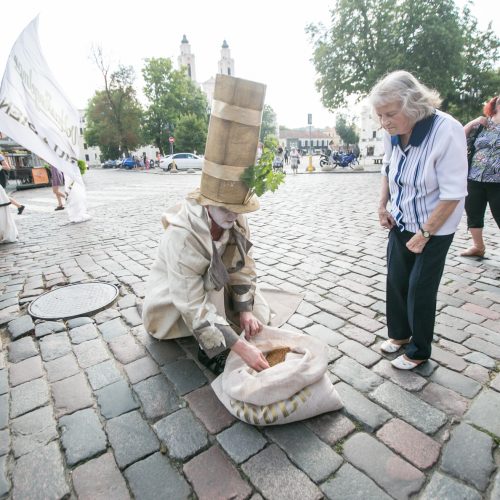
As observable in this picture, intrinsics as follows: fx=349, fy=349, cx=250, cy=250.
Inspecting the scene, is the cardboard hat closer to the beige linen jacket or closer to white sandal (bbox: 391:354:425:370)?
the beige linen jacket

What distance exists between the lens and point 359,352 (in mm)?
2607

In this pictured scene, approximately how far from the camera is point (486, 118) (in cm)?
388

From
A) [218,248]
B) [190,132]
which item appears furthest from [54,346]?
[190,132]

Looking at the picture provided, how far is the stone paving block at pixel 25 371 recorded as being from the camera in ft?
8.02

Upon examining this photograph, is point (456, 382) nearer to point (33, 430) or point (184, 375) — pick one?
point (184, 375)

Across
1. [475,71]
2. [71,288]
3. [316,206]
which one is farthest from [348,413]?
[475,71]

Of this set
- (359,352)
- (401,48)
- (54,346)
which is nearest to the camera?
(359,352)

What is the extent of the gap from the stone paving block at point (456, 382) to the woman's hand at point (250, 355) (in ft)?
3.85

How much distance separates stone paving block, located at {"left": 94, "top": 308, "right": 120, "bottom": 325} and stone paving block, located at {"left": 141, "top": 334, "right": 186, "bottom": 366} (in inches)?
24.0

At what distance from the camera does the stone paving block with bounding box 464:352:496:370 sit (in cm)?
241

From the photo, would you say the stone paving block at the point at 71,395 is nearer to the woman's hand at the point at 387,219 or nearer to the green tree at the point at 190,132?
the woman's hand at the point at 387,219

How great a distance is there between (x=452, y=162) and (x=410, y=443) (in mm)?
1509

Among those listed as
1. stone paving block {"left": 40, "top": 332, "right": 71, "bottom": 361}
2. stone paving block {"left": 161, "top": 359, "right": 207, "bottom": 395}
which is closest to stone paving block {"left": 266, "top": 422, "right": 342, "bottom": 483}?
stone paving block {"left": 161, "top": 359, "right": 207, "bottom": 395}

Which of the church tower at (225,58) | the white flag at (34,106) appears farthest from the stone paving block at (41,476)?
the church tower at (225,58)
